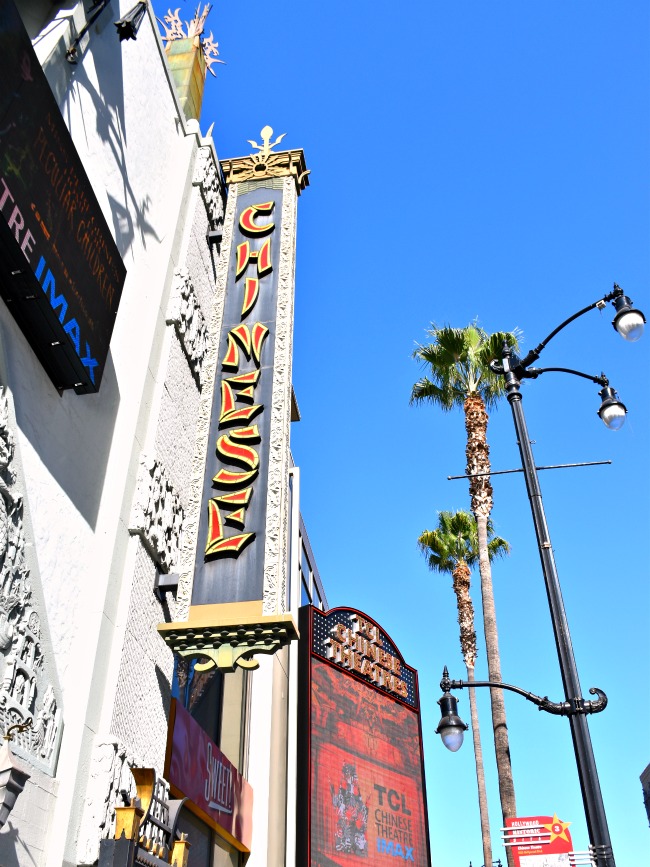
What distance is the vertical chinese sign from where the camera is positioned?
1047 cm

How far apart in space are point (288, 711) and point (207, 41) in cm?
1572

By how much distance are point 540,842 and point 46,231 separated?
782 cm

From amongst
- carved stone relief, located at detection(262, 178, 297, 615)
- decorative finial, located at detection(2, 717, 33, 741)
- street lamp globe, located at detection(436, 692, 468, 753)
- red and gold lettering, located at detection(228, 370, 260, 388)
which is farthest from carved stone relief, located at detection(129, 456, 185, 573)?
street lamp globe, located at detection(436, 692, 468, 753)

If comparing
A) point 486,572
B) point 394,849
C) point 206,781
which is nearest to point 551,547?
point 206,781

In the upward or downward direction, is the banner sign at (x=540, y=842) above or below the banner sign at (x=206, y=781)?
below

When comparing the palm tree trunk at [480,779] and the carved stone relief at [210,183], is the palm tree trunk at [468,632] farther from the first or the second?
the carved stone relief at [210,183]

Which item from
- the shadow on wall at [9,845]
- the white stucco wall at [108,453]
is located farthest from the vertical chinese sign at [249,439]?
the shadow on wall at [9,845]

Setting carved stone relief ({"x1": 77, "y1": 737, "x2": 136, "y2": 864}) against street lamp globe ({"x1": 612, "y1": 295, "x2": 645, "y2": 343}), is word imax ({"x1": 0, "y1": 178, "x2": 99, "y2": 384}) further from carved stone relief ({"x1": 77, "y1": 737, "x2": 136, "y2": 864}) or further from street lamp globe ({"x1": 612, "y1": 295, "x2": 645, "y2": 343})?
street lamp globe ({"x1": 612, "y1": 295, "x2": 645, "y2": 343})

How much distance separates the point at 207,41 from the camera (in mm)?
18688

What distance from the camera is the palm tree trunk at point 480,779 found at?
28.5m

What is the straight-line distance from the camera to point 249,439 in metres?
12.2

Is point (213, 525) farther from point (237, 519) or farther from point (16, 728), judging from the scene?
point (16, 728)

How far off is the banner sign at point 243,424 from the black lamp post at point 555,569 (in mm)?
3261

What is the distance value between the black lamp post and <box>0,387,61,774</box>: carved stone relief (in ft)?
15.4
